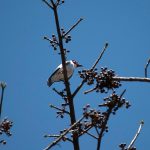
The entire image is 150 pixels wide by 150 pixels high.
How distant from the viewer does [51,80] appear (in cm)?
1286

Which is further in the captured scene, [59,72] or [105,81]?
[59,72]

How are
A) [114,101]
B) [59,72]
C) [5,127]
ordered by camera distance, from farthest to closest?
[59,72] → [5,127] → [114,101]

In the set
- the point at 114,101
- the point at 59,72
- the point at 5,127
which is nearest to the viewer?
the point at 114,101

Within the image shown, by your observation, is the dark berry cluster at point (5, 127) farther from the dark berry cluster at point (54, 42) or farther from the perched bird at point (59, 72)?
the perched bird at point (59, 72)

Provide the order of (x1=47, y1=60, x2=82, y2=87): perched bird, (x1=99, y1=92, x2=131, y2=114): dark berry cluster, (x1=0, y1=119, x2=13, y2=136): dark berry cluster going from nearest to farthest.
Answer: (x1=99, y1=92, x2=131, y2=114): dark berry cluster, (x1=0, y1=119, x2=13, y2=136): dark berry cluster, (x1=47, y1=60, x2=82, y2=87): perched bird

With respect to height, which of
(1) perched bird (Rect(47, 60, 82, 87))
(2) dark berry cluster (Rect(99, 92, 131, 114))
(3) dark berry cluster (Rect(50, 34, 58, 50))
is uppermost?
(1) perched bird (Rect(47, 60, 82, 87))

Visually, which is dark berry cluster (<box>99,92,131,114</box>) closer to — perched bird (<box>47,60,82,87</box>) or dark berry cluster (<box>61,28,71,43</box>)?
dark berry cluster (<box>61,28,71,43</box>)

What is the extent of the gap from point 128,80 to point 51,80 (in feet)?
30.6

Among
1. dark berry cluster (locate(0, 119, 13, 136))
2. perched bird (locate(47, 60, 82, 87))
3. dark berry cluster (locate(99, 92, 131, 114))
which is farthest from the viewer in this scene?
perched bird (locate(47, 60, 82, 87))

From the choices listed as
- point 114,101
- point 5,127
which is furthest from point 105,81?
point 5,127

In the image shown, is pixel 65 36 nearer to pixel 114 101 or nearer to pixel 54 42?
pixel 54 42

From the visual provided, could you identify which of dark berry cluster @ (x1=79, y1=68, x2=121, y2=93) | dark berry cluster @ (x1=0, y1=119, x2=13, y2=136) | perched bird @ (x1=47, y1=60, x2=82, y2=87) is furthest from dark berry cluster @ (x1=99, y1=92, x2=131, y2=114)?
perched bird @ (x1=47, y1=60, x2=82, y2=87)

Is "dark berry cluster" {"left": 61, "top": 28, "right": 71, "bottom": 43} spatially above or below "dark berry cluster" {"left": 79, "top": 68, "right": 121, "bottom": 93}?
above

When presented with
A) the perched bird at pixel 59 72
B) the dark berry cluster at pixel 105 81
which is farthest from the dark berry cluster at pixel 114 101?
the perched bird at pixel 59 72
